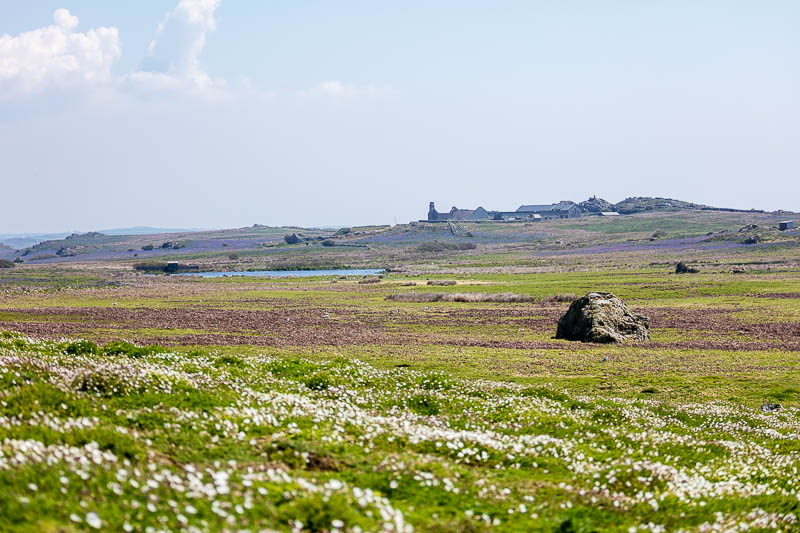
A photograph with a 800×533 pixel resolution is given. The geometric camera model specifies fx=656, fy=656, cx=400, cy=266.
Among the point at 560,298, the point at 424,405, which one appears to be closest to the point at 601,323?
the point at 560,298

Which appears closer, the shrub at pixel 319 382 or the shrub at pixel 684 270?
the shrub at pixel 319 382

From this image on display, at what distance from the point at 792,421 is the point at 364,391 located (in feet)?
47.2

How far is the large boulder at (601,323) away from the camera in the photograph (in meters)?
44.4

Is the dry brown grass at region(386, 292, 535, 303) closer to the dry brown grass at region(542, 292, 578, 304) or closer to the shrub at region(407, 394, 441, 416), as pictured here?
the dry brown grass at region(542, 292, 578, 304)

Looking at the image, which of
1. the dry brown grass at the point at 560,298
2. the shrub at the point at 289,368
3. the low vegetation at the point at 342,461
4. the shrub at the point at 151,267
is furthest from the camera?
the shrub at the point at 151,267

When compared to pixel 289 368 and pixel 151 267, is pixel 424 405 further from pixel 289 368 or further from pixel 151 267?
pixel 151 267

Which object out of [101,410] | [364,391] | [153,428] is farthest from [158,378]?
[364,391]

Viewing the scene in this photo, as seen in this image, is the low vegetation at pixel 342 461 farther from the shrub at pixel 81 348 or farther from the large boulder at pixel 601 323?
the large boulder at pixel 601 323

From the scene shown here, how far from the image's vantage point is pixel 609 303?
46.0m

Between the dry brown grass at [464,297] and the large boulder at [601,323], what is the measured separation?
87.5 ft

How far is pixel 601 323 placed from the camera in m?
44.9

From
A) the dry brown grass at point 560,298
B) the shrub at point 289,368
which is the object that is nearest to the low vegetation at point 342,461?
the shrub at point 289,368

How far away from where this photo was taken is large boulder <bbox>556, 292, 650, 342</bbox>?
44.4 metres

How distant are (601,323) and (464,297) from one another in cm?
3143
